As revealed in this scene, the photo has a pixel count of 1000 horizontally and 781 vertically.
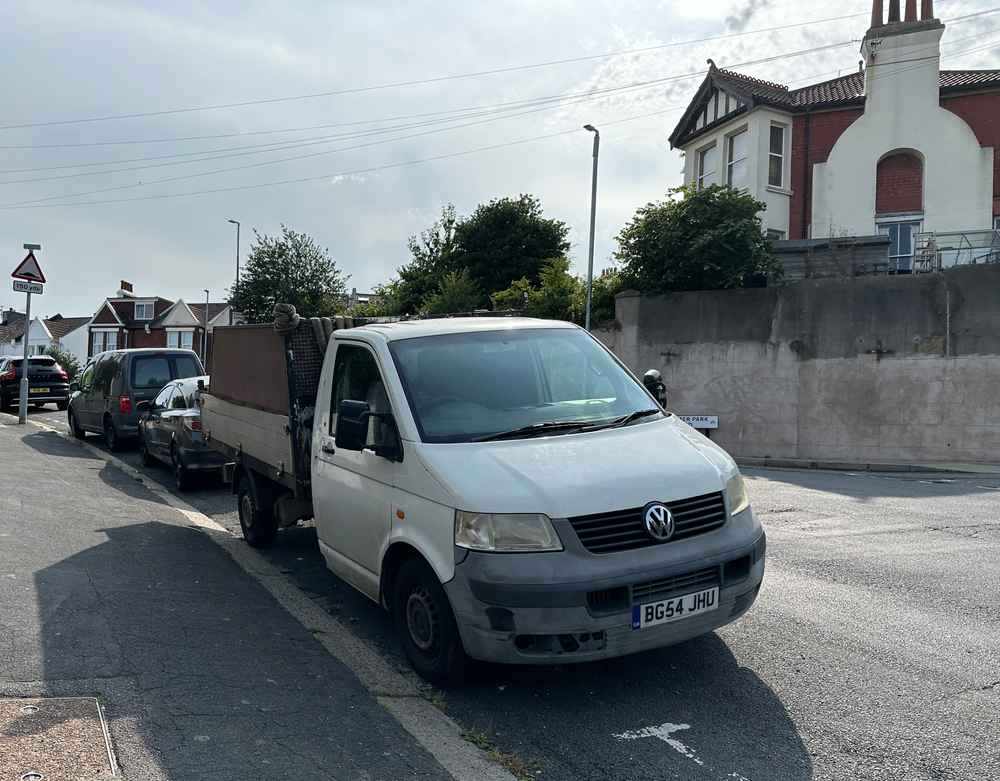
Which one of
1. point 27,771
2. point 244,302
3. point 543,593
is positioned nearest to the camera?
point 27,771

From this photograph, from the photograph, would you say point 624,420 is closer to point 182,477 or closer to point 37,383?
point 182,477

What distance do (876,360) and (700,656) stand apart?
1673cm

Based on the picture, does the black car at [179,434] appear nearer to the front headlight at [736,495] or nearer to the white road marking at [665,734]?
the front headlight at [736,495]

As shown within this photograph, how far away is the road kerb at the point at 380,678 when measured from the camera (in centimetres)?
374

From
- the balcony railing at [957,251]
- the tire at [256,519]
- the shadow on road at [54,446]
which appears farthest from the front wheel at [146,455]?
the balcony railing at [957,251]

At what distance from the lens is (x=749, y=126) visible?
28.5 metres

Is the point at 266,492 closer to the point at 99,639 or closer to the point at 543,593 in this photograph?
the point at 99,639

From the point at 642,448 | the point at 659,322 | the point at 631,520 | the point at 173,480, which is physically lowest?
the point at 173,480

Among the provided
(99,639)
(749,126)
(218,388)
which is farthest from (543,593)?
(749,126)

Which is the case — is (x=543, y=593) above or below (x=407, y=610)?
above

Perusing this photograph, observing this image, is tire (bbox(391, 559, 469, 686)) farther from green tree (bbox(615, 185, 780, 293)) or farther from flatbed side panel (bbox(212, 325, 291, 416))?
green tree (bbox(615, 185, 780, 293))

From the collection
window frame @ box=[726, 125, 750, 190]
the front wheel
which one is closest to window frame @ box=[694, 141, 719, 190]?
window frame @ box=[726, 125, 750, 190]

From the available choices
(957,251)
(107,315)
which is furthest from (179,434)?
(107,315)

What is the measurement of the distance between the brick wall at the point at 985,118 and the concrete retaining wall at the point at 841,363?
9.69 meters
